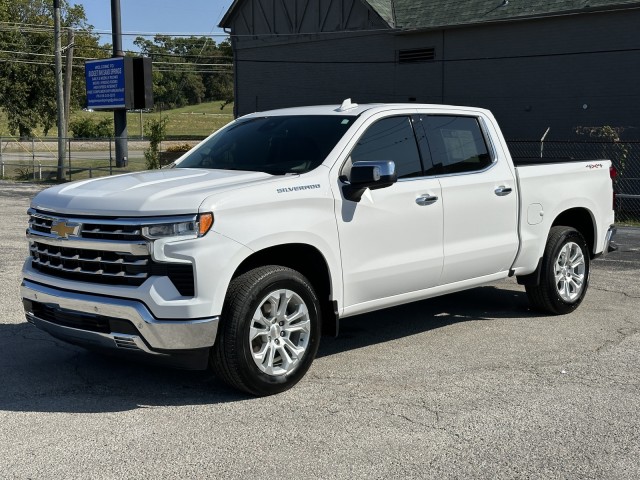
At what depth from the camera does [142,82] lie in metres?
28.8

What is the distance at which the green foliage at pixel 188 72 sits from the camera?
8819 cm

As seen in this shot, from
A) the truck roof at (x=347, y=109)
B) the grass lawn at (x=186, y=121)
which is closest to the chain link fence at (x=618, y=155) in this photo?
the truck roof at (x=347, y=109)

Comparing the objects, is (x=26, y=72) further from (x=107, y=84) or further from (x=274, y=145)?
(x=274, y=145)

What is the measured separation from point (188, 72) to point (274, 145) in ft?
274

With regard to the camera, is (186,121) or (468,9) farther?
(186,121)

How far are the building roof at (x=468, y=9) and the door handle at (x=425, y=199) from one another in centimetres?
1735

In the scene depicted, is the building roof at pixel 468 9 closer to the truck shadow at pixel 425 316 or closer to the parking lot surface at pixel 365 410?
the truck shadow at pixel 425 316

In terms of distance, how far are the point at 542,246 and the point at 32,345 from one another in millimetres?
4588

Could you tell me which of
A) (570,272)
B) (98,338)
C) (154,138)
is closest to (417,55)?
(154,138)

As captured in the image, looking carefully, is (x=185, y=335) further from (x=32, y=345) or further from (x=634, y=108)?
(x=634, y=108)

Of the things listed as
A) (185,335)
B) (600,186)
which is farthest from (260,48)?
(185,335)

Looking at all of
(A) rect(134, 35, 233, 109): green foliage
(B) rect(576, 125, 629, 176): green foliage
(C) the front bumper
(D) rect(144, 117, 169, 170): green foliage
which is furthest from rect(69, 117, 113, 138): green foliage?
(C) the front bumper

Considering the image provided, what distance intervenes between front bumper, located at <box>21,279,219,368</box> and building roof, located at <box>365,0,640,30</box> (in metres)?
19.6

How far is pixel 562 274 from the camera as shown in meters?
8.03
